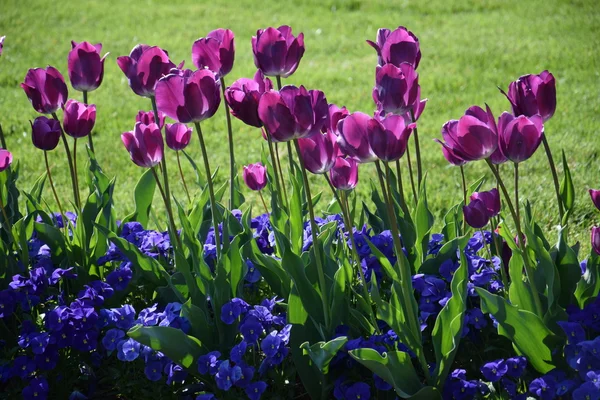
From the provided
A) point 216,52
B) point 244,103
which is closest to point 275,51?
point 216,52

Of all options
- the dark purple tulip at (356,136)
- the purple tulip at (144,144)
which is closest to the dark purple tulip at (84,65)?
the purple tulip at (144,144)

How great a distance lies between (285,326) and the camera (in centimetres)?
196

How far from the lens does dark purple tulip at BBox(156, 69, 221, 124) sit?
1713 mm

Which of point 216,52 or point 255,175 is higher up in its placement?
point 216,52

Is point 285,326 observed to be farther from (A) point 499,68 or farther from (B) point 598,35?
(B) point 598,35

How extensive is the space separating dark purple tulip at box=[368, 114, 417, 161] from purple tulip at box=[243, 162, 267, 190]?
0.81 m

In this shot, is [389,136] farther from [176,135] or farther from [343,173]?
[176,135]

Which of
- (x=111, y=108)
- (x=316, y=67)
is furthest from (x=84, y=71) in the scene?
(x=316, y=67)

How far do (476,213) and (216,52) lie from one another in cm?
81

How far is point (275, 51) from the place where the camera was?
199 cm

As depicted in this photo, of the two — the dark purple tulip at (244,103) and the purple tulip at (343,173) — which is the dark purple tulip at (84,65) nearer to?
the dark purple tulip at (244,103)

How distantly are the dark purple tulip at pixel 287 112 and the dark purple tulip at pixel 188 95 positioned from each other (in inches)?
6.2

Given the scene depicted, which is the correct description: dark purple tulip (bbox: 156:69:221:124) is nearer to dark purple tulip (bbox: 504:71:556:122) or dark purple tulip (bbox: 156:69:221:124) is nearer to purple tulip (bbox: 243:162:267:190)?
purple tulip (bbox: 243:162:267:190)

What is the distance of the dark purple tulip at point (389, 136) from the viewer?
61.7 inches
